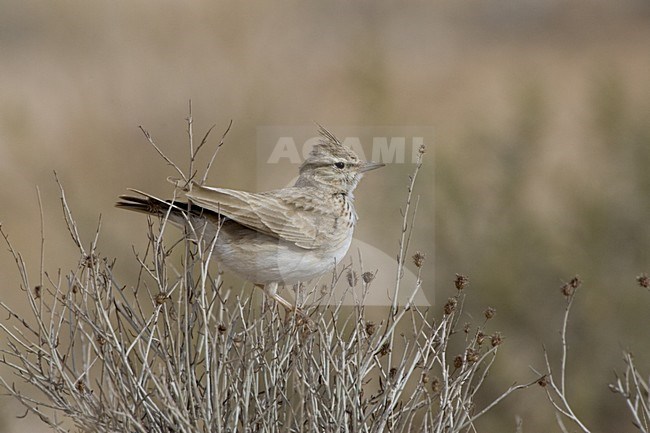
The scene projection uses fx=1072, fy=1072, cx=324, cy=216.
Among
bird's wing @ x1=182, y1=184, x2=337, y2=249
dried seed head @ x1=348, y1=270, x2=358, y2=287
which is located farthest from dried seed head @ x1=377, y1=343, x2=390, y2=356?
bird's wing @ x1=182, y1=184, x2=337, y2=249

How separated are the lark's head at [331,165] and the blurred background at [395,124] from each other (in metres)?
0.76

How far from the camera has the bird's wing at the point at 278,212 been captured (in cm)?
370

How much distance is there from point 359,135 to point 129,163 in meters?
2.98

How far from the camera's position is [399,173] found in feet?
22.4

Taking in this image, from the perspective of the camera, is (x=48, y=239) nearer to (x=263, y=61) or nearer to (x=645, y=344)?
(x=263, y=61)

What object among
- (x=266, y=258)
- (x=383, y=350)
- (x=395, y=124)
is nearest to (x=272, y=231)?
(x=266, y=258)

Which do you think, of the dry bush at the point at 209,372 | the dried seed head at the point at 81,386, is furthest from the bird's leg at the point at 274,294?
the dried seed head at the point at 81,386

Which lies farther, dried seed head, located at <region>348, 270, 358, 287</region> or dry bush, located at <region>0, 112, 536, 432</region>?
dried seed head, located at <region>348, 270, 358, 287</region>

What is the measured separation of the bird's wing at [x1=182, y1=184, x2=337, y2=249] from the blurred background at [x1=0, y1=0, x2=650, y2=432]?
646 mm

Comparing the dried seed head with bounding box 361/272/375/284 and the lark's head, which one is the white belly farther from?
the dried seed head with bounding box 361/272/375/284

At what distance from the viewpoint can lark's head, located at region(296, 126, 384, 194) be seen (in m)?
4.18

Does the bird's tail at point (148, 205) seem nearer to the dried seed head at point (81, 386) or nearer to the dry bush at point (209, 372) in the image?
the dry bush at point (209, 372)

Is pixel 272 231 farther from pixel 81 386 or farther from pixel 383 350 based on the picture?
pixel 81 386

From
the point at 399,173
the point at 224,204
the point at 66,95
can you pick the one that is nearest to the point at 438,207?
the point at 399,173
